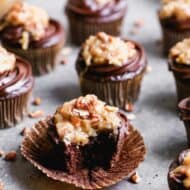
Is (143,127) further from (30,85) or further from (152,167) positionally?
(30,85)

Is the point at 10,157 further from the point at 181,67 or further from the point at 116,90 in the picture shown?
the point at 181,67

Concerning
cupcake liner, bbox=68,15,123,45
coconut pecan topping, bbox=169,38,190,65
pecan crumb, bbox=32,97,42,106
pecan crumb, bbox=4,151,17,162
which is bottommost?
pecan crumb, bbox=32,97,42,106

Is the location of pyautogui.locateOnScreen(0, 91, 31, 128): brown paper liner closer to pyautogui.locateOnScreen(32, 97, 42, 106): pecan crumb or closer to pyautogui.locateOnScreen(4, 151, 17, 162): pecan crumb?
pyautogui.locateOnScreen(32, 97, 42, 106): pecan crumb

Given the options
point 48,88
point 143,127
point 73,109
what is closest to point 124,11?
point 48,88

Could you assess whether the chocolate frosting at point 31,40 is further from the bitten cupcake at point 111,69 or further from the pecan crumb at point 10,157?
the pecan crumb at point 10,157

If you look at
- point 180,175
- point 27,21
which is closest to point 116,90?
point 27,21

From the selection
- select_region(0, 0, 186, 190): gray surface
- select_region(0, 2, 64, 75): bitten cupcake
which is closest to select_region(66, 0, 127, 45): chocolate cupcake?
select_region(0, 0, 186, 190): gray surface
